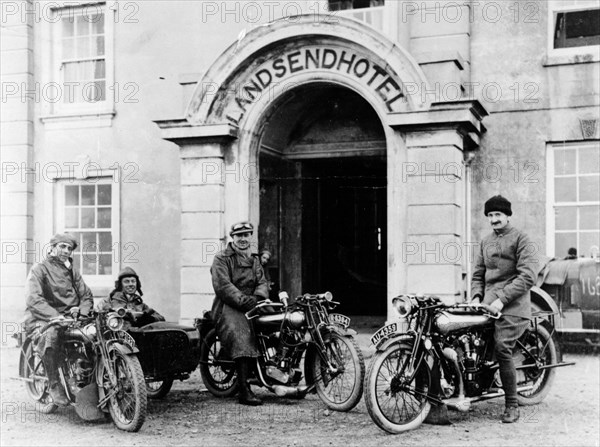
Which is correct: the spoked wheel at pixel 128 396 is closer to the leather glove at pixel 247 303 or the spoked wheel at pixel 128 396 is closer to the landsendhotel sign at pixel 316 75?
the leather glove at pixel 247 303

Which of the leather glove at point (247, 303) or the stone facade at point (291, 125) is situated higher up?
the stone facade at point (291, 125)

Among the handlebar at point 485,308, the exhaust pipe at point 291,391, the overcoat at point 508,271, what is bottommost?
the exhaust pipe at point 291,391

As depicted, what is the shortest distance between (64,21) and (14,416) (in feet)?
29.3

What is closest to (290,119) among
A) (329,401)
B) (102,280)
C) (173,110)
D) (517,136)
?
(173,110)

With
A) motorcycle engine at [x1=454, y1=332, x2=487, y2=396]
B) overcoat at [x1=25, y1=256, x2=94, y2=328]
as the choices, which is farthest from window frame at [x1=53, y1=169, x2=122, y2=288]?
motorcycle engine at [x1=454, y1=332, x2=487, y2=396]

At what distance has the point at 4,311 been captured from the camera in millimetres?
14000

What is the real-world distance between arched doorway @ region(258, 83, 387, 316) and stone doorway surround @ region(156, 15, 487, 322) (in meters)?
0.48

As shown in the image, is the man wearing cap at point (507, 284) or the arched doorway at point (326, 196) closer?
the man wearing cap at point (507, 284)

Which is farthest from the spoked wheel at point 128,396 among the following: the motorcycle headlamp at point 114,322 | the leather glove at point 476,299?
the leather glove at point 476,299

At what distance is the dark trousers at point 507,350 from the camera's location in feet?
22.6

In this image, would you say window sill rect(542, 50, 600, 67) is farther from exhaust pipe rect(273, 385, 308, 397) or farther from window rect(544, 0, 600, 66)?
exhaust pipe rect(273, 385, 308, 397)

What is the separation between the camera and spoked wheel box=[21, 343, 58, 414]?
7668 mm

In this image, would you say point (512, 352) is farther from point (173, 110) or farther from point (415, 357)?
point (173, 110)

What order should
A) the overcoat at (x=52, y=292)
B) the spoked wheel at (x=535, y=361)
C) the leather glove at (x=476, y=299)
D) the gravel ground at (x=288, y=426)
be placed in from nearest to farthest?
1. the gravel ground at (x=288, y=426)
2. the leather glove at (x=476, y=299)
3. the spoked wheel at (x=535, y=361)
4. the overcoat at (x=52, y=292)
